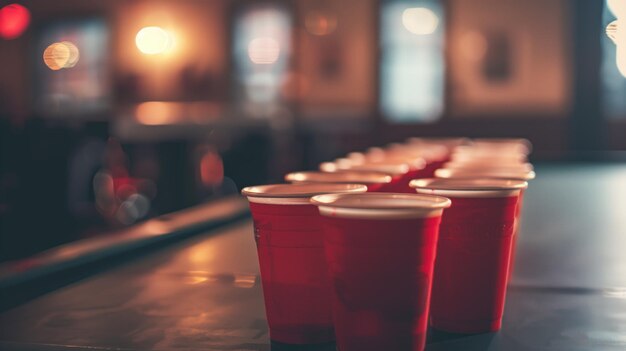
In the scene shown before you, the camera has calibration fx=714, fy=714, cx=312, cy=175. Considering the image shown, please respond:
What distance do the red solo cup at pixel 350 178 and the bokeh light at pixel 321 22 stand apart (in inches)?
327

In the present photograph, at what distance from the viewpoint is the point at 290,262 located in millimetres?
743

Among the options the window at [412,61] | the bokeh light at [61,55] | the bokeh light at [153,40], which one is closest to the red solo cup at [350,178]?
the window at [412,61]

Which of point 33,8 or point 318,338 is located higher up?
point 33,8

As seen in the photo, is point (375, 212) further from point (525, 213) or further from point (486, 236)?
point (525, 213)

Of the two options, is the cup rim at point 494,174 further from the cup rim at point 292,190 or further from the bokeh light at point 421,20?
the bokeh light at point 421,20

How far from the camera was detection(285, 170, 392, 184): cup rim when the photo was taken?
95 cm

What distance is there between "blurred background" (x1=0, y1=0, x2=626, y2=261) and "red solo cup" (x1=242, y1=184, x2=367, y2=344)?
445 centimetres

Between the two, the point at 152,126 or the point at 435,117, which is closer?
the point at 152,126

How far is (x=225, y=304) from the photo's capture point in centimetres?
97

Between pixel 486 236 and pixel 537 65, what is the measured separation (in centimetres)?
838

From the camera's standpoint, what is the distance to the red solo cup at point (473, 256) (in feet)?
2.45

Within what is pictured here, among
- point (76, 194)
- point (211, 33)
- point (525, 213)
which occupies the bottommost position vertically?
point (76, 194)

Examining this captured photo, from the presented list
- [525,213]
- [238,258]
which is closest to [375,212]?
[238,258]

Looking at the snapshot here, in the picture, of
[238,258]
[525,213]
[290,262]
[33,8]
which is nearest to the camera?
[290,262]
